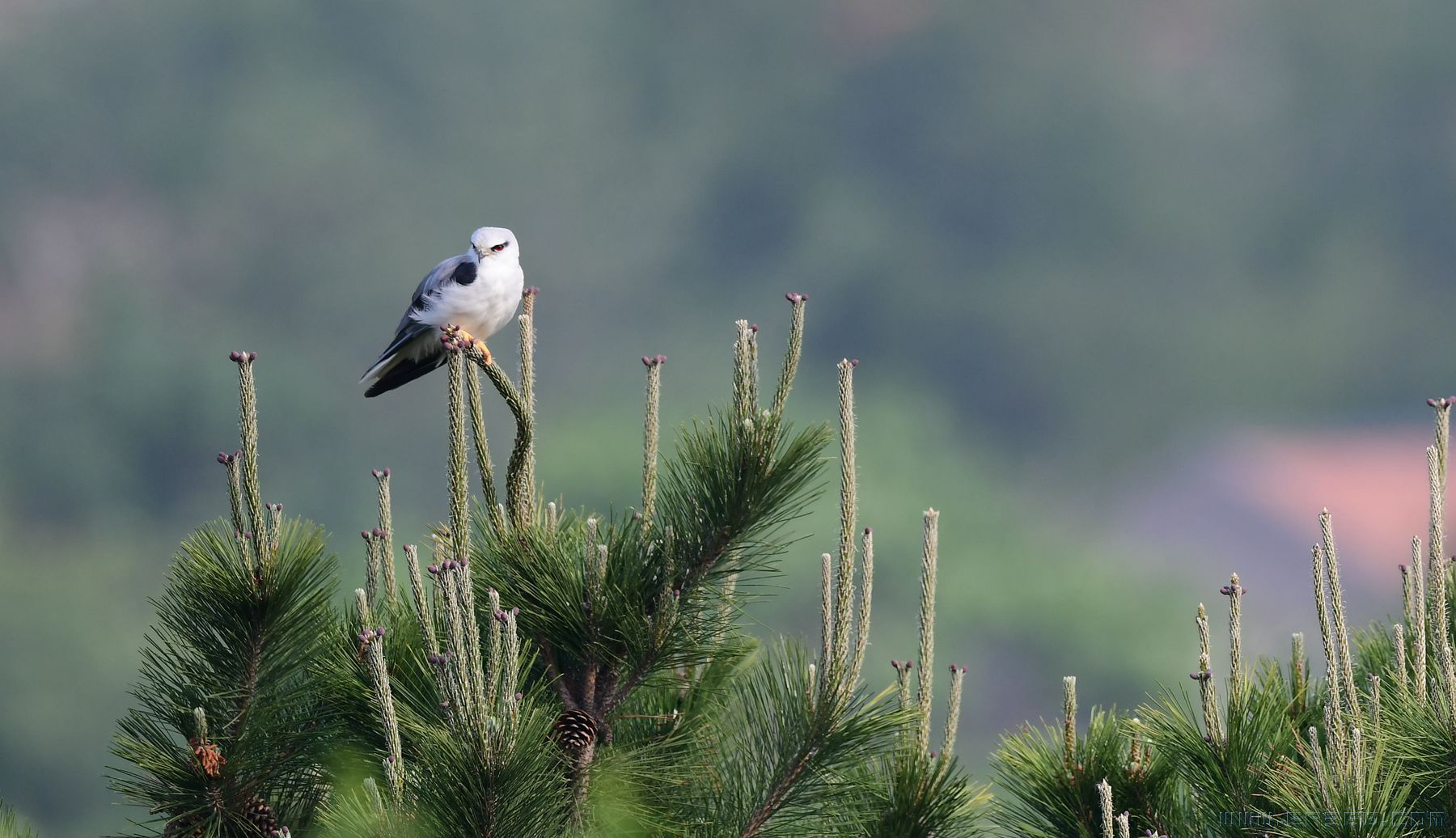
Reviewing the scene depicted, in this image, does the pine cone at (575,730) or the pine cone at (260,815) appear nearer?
the pine cone at (575,730)

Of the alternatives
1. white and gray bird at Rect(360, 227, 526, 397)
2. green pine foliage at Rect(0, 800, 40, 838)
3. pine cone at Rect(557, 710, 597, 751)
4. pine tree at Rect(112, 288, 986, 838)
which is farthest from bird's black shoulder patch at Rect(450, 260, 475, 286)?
green pine foliage at Rect(0, 800, 40, 838)

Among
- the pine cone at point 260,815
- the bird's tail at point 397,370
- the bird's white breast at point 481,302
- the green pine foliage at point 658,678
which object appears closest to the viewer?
the green pine foliage at point 658,678

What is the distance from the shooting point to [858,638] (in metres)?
2.91

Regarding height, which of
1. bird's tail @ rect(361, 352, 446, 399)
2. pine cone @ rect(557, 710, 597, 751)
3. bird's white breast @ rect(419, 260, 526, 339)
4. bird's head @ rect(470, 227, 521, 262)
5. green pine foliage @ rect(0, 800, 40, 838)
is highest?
bird's head @ rect(470, 227, 521, 262)

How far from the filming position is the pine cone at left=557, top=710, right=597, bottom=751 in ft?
9.71

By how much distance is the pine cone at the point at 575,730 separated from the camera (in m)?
2.96

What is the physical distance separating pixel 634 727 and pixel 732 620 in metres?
0.47

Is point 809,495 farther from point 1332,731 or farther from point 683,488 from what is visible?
point 1332,731

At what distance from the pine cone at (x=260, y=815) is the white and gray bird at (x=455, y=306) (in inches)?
55.2

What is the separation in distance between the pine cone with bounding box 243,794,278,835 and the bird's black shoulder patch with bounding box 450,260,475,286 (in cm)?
161

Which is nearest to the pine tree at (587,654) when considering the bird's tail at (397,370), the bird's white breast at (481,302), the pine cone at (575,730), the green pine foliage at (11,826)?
the pine cone at (575,730)

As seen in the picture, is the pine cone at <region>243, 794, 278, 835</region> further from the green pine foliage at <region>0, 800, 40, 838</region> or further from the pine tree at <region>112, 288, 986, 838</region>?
the green pine foliage at <region>0, 800, 40, 838</region>

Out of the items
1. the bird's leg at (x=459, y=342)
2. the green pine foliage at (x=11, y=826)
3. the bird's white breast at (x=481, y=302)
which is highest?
the bird's white breast at (x=481, y=302)

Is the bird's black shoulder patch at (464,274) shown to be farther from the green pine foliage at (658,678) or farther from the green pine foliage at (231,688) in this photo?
the green pine foliage at (231,688)
